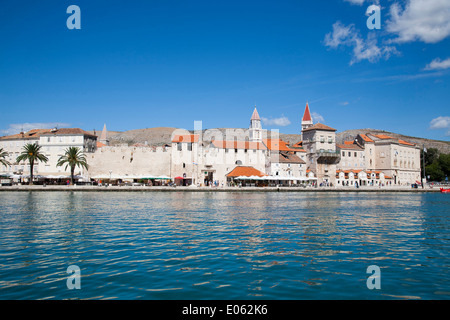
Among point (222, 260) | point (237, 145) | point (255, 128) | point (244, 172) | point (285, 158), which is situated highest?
point (255, 128)

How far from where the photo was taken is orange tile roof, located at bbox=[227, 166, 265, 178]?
184 ft

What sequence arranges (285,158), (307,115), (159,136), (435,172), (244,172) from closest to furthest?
(244,172) → (285,158) → (307,115) → (435,172) → (159,136)

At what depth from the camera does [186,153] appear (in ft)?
194

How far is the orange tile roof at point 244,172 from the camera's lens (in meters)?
56.1

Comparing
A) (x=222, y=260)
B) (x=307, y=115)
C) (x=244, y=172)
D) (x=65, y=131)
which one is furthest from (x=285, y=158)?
(x=222, y=260)

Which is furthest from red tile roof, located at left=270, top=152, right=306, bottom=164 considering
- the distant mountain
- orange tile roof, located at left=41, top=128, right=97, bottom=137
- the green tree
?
the distant mountain

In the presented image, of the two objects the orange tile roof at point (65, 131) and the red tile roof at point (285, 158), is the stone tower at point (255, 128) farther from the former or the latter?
the orange tile roof at point (65, 131)

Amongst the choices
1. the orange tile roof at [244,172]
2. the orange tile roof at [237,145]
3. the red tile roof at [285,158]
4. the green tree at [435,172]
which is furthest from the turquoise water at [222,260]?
the green tree at [435,172]

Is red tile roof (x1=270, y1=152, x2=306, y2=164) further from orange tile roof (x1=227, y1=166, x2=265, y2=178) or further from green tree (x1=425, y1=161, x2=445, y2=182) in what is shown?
green tree (x1=425, y1=161, x2=445, y2=182)

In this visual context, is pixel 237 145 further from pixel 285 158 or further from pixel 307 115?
pixel 307 115

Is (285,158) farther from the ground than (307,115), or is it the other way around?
(307,115)

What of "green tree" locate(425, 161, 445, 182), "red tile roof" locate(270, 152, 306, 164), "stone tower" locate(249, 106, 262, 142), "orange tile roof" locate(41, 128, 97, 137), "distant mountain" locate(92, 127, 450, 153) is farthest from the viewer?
"distant mountain" locate(92, 127, 450, 153)

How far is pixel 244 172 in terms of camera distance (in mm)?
56625
